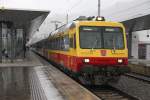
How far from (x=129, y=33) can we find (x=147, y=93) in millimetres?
30960

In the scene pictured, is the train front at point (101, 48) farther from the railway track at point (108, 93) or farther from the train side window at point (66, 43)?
the train side window at point (66, 43)

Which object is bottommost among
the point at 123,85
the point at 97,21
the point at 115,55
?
the point at 123,85

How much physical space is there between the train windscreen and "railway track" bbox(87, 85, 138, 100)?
179cm

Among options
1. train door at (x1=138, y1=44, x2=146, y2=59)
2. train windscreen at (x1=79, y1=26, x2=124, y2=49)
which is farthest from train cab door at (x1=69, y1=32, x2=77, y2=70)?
train door at (x1=138, y1=44, x2=146, y2=59)

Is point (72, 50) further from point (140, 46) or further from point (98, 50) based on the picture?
point (140, 46)

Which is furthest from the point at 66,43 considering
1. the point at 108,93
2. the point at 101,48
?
the point at 108,93

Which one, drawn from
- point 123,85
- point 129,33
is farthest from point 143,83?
point 129,33

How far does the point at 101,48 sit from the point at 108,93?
202cm

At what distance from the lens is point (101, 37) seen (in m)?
16.9

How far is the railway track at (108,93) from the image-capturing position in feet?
46.9

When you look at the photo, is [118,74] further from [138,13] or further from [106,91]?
[138,13]

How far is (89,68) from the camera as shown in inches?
625

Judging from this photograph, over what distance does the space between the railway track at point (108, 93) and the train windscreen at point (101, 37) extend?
179cm

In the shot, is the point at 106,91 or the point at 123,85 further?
the point at 123,85
